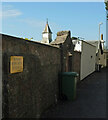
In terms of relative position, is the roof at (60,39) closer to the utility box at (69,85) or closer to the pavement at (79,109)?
the utility box at (69,85)

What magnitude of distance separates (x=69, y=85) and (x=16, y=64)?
157 inches

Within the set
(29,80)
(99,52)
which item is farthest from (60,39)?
(99,52)

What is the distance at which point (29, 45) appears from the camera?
4.52 meters

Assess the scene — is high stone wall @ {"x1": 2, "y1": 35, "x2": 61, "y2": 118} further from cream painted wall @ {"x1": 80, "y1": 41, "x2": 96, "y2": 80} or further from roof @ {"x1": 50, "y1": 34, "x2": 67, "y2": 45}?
cream painted wall @ {"x1": 80, "y1": 41, "x2": 96, "y2": 80}

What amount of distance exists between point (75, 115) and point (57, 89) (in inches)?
78.4

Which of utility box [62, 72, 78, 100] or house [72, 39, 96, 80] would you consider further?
house [72, 39, 96, 80]

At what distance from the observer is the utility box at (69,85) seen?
7125 mm

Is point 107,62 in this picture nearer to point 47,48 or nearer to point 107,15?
point 107,15

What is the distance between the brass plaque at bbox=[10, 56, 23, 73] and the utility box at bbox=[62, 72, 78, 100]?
3616mm

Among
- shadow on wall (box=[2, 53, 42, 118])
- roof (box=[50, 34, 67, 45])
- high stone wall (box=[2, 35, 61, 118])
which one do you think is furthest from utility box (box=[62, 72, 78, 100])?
shadow on wall (box=[2, 53, 42, 118])

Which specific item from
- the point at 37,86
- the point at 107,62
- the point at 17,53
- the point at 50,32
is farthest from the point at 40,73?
the point at 50,32

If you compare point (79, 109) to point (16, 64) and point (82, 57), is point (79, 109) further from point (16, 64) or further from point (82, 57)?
point (82, 57)

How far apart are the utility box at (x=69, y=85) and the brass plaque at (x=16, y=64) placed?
3.62m

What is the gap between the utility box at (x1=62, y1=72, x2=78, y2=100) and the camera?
7.12 m
